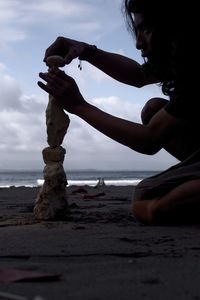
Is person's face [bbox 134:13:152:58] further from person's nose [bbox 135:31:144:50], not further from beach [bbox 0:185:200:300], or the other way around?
beach [bbox 0:185:200:300]

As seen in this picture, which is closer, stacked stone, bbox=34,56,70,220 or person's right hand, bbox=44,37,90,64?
stacked stone, bbox=34,56,70,220

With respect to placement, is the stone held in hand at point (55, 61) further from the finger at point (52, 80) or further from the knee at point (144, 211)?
the knee at point (144, 211)

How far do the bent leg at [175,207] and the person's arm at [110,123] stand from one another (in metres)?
0.28

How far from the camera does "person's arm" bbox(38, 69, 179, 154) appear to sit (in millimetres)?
3053

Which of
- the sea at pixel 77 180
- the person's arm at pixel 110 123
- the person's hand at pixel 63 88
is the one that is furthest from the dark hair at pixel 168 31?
the sea at pixel 77 180

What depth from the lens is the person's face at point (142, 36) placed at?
9.96ft

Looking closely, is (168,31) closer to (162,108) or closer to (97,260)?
(162,108)

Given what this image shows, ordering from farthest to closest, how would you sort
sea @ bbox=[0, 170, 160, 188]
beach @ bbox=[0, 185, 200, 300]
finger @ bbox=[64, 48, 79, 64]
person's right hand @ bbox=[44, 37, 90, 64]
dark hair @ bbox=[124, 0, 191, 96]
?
sea @ bbox=[0, 170, 160, 188] → person's right hand @ bbox=[44, 37, 90, 64] → finger @ bbox=[64, 48, 79, 64] → dark hair @ bbox=[124, 0, 191, 96] → beach @ bbox=[0, 185, 200, 300]

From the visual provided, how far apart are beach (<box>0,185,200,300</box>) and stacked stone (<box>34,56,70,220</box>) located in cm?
11

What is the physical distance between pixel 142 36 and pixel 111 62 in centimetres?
80

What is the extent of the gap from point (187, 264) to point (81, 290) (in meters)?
0.54

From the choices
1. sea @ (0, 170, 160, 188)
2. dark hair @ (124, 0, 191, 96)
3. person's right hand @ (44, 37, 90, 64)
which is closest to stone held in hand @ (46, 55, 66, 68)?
person's right hand @ (44, 37, 90, 64)

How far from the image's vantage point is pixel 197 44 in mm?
2947

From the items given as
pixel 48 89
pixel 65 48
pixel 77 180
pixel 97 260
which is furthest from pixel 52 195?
pixel 77 180
